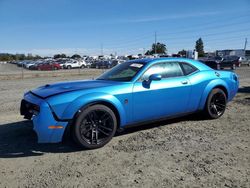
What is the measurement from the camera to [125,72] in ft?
17.3

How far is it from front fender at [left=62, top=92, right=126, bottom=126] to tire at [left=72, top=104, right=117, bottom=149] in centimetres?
11

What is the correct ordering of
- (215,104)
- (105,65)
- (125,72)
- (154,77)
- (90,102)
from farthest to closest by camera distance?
(105,65)
(215,104)
(125,72)
(154,77)
(90,102)

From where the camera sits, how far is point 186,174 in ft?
11.2

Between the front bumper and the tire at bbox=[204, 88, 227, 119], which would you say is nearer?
the front bumper

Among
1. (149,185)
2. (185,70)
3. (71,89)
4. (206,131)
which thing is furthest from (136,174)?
(185,70)

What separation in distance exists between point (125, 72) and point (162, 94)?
859mm

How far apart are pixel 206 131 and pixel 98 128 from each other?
85.7 inches

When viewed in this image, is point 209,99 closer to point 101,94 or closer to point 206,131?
point 206,131

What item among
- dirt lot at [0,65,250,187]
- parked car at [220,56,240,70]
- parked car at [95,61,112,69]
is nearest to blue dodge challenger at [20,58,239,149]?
dirt lot at [0,65,250,187]

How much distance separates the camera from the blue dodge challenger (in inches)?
159

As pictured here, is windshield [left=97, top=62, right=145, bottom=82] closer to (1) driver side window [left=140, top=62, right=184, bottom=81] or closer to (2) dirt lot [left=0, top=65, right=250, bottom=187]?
(1) driver side window [left=140, top=62, right=184, bottom=81]

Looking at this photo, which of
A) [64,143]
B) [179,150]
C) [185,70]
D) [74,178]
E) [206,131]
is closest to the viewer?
[74,178]

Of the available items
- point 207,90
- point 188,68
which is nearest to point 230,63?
point 207,90

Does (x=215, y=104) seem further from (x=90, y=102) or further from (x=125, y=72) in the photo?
(x=90, y=102)
